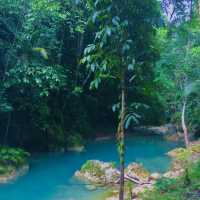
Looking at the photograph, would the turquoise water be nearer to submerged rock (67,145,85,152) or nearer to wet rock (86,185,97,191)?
wet rock (86,185,97,191)

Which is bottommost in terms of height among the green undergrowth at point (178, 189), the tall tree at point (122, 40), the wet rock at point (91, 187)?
the wet rock at point (91, 187)

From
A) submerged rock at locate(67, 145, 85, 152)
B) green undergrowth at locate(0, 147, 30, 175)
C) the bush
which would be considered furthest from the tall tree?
submerged rock at locate(67, 145, 85, 152)

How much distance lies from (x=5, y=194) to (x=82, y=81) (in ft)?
32.2

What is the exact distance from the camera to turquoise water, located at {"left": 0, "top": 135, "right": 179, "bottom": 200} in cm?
931

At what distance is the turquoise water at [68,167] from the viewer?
931 centimetres

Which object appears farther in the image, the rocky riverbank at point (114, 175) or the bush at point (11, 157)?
the bush at point (11, 157)

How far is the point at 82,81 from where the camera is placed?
729 inches

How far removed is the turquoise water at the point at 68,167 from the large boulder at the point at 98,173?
35cm

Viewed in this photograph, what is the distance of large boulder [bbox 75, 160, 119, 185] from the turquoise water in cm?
35

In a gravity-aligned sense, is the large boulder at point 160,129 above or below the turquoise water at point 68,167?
above

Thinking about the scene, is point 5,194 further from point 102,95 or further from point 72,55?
point 102,95

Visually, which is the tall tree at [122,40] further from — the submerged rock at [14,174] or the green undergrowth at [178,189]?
the submerged rock at [14,174]

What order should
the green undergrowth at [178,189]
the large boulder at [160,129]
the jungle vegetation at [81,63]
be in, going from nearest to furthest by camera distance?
1. the jungle vegetation at [81,63]
2. the green undergrowth at [178,189]
3. the large boulder at [160,129]

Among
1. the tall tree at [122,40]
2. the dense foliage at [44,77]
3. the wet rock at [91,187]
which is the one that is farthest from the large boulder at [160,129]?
the tall tree at [122,40]
